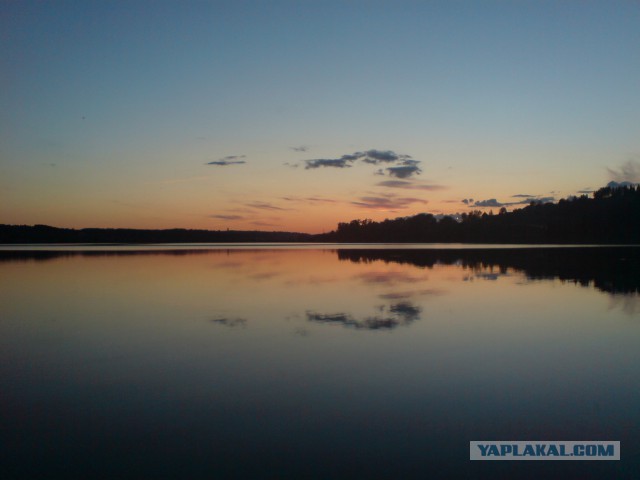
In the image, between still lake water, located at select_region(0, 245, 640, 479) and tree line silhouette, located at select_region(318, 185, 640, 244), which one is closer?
still lake water, located at select_region(0, 245, 640, 479)

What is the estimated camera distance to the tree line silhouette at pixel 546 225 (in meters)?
110

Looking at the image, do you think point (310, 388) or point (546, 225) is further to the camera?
point (546, 225)

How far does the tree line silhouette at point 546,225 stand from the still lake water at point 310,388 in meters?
113

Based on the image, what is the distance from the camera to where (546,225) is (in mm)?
124375

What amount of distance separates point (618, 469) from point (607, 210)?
436 ft

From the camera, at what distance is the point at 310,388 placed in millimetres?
6891

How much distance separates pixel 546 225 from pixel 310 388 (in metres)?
133

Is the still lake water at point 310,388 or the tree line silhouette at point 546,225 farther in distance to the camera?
the tree line silhouette at point 546,225

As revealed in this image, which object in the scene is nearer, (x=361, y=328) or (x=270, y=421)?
(x=270, y=421)

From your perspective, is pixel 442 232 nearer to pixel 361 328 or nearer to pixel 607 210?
pixel 607 210

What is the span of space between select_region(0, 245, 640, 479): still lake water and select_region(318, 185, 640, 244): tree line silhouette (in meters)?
113

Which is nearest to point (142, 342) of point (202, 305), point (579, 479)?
point (202, 305)

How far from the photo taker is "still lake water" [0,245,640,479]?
4.80 metres

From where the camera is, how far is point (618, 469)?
469cm
